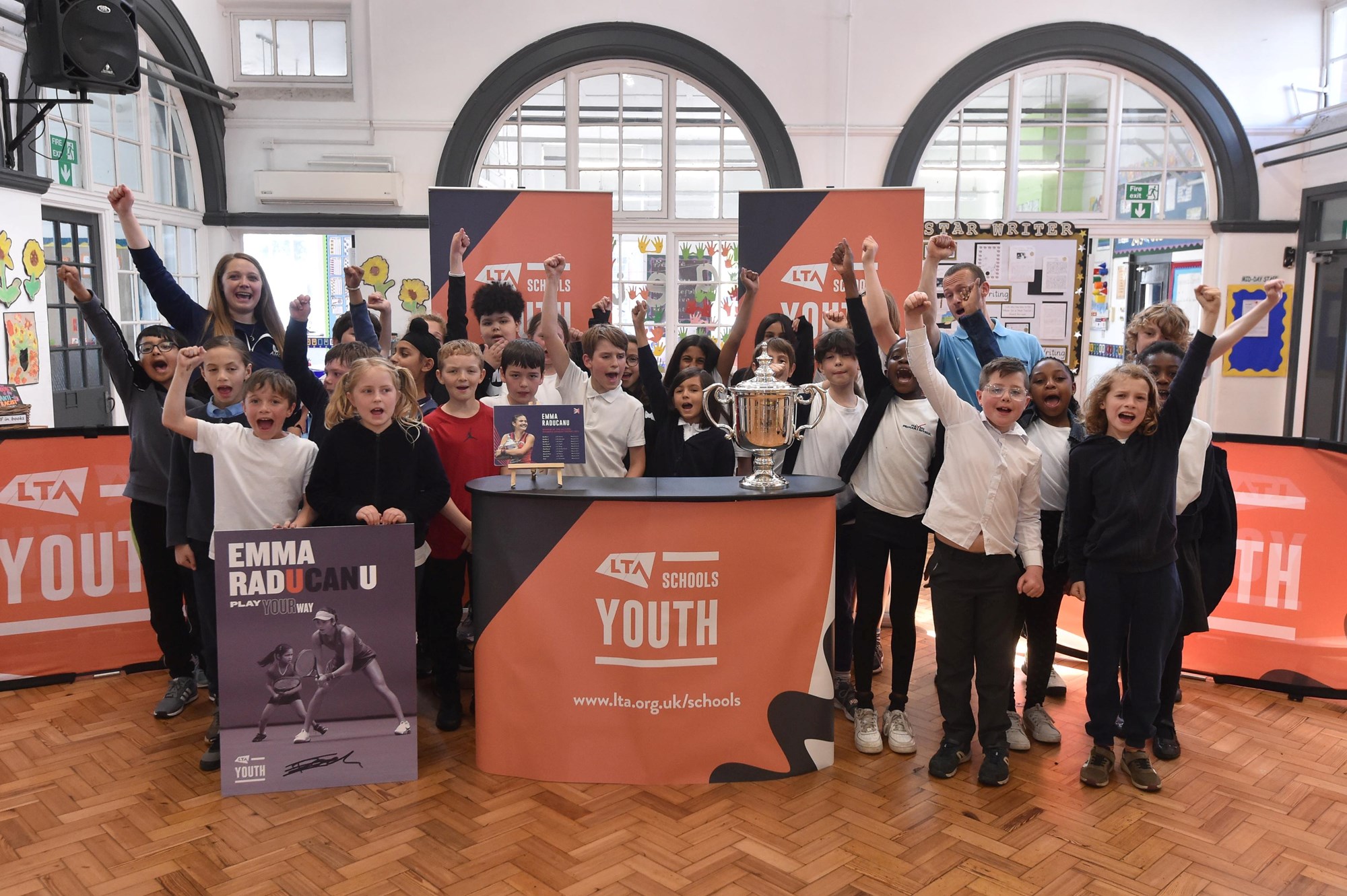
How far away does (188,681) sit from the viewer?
3379mm

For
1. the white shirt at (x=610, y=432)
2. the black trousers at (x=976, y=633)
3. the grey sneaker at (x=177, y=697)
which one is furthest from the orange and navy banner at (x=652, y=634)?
the grey sneaker at (x=177, y=697)

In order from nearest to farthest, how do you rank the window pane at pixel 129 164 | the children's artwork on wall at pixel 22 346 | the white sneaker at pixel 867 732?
the white sneaker at pixel 867 732 < the children's artwork on wall at pixel 22 346 < the window pane at pixel 129 164

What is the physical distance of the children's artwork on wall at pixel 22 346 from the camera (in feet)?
15.6

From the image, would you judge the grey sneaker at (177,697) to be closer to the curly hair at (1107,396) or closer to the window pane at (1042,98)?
the curly hair at (1107,396)

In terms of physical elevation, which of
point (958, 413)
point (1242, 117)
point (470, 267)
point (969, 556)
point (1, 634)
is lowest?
point (1, 634)

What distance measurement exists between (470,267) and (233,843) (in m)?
3.08

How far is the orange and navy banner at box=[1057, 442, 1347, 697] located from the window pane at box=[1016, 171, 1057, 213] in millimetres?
3959

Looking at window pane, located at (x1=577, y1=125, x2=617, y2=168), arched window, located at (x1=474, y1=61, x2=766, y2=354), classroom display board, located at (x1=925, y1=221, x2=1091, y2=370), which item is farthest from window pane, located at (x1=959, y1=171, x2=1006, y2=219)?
window pane, located at (x1=577, y1=125, x2=617, y2=168)

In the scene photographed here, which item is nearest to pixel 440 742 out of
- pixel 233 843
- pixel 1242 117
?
pixel 233 843

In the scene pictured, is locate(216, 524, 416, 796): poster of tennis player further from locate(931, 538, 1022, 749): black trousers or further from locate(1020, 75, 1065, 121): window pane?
locate(1020, 75, 1065, 121): window pane

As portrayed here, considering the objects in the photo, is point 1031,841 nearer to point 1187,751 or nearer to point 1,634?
point 1187,751

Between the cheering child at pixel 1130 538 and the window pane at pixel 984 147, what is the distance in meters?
4.64

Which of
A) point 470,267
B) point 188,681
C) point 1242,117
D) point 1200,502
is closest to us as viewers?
point 1200,502

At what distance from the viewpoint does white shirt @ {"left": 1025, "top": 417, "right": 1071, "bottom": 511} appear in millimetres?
2998
